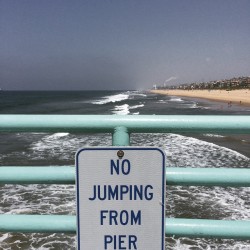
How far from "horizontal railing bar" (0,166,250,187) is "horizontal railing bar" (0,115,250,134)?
200 millimetres

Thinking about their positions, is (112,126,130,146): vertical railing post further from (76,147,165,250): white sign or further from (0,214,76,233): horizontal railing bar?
(0,214,76,233): horizontal railing bar

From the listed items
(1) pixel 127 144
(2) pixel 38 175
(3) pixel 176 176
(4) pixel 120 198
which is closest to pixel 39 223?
(2) pixel 38 175

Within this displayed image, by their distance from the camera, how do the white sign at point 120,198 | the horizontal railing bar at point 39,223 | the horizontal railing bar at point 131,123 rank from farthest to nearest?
the horizontal railing bar at point 39,223
the horizontal railing bar at point 131,123
the white sign at point 120,198

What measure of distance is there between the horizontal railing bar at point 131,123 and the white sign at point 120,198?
200 millimetres

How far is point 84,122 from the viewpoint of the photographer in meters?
1.46

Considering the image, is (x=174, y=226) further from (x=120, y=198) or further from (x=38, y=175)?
(x=38, y=175)

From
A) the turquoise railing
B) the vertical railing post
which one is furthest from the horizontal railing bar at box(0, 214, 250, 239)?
the vertical railing post

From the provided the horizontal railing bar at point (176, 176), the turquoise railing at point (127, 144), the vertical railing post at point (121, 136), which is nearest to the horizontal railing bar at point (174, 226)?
the turquoise railing at point (127, 144)

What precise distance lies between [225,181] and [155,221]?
0.41 meters

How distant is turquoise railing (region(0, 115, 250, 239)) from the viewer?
144 cm

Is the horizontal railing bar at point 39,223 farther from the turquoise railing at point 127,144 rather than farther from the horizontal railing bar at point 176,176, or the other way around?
the horizontal railing bar at point 176,176

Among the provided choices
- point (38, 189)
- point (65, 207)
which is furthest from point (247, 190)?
point (38, 189)

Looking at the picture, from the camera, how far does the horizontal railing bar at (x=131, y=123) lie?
1.43 metres

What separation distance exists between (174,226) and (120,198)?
1.27ft
